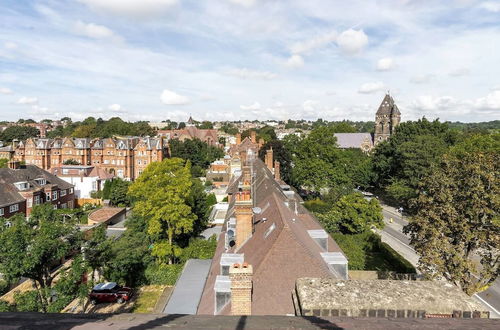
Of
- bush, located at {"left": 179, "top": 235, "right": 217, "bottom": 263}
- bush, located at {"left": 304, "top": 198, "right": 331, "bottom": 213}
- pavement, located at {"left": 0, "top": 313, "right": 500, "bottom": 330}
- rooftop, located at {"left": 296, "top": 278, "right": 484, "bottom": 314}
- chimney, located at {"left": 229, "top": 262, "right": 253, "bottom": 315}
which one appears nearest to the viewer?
pavement, located at {"left": 0, "top": 313, "right": 500, "bottom": 330}

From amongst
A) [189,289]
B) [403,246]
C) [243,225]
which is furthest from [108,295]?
[403,246]

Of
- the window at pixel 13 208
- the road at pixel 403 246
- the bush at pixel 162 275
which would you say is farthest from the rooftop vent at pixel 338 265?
the window at pixel 13 208

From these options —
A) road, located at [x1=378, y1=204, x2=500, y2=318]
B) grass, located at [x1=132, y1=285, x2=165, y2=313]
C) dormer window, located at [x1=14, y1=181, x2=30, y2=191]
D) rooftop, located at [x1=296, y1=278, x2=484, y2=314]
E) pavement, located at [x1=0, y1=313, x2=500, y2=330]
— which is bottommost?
grass, located at [x1=132, y1=285, x2=165, y2=313]

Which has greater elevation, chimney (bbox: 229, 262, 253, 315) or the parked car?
chimney (bbox: 229, 262, 253, 315)

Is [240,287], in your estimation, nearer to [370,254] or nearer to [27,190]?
[370,254]

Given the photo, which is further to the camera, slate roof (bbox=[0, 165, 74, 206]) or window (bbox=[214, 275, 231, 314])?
slate roof (bbox=[0, 165, 74, 206])

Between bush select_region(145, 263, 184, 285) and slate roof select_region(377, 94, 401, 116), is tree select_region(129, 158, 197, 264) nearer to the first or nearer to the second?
bush select_region(145, 263, 184, 285)

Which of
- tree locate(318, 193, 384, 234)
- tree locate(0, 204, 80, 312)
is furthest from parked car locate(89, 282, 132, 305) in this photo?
tree locate(318, 193, 384, 234)
